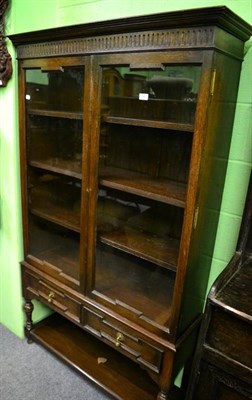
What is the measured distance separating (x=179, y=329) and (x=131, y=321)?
0.76 feet

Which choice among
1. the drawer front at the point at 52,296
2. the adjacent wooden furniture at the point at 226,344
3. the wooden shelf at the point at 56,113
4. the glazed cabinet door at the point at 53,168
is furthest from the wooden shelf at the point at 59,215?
the adjacent wooden furniture at the point at 226,344

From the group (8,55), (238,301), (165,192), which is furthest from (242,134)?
(8,55)

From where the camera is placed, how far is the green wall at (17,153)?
121 cm

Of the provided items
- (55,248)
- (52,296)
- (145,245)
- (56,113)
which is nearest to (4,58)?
(56,113)

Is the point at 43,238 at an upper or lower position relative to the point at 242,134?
lower

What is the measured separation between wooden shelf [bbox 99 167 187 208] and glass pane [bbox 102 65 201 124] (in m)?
0.27

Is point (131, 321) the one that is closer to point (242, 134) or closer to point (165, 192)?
point (165, 192)

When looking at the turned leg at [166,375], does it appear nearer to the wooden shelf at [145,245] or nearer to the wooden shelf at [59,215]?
the wooden shelf at [145,245]

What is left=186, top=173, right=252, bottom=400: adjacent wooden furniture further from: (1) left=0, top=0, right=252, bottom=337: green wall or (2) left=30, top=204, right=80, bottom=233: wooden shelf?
(2) left=30, top=204, right=80, bottom=233: wooden shelf

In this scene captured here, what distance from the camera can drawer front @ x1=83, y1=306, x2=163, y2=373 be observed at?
1.29 metres

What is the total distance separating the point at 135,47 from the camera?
41.9 inches

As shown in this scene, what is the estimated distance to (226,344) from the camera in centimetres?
91

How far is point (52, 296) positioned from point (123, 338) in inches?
20.5

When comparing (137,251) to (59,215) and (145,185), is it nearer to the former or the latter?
(145,185)
